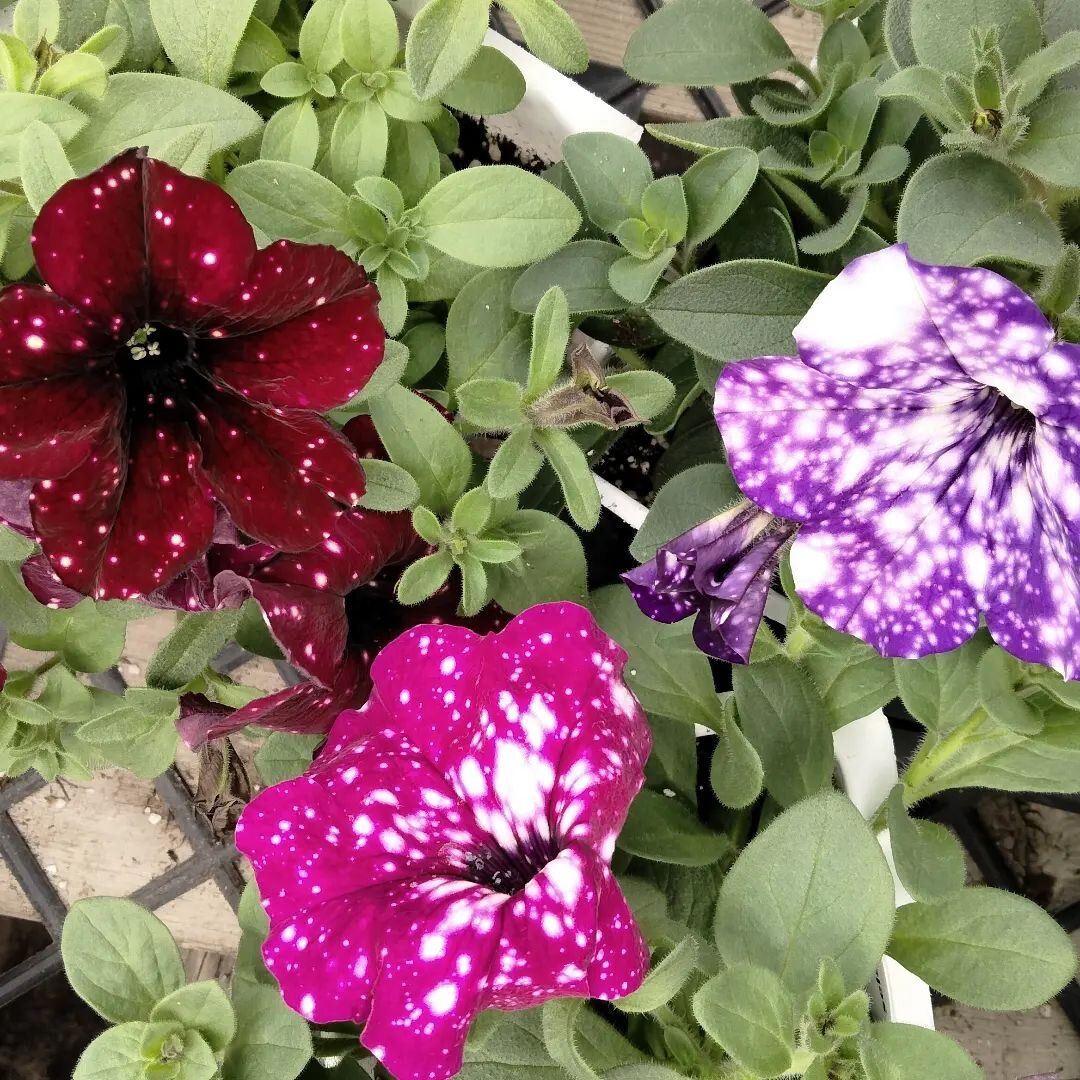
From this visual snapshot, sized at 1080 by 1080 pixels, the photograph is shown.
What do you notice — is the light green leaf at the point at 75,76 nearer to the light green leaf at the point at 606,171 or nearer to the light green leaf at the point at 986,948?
→ the light green leaf at the point at 606,171

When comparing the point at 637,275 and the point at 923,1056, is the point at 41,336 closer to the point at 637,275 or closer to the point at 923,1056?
the point at 637,275

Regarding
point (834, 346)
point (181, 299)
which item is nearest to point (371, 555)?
point (181, 299)

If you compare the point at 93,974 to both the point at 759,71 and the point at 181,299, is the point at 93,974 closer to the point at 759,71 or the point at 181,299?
the point at 181,299

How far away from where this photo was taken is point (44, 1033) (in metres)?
1.01

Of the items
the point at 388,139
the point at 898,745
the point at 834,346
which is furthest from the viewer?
the point at 898,745

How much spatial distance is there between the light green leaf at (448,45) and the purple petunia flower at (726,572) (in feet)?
0.84

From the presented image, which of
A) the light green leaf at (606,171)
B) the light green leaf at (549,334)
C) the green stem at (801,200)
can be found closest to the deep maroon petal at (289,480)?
the light green leaf at (549,334)

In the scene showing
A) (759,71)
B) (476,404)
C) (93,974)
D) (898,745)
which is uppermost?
(759,71)

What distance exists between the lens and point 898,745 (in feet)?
2.87

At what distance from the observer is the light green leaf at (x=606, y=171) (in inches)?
23.9

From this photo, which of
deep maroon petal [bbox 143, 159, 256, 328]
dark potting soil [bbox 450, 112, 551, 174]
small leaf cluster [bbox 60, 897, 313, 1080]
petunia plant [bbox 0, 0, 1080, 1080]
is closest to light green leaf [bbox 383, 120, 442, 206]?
petunia plant [bbox 0, 0, 1080, 1080]

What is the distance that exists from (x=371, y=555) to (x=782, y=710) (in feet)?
0.80

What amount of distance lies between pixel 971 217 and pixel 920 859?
1.03 feet

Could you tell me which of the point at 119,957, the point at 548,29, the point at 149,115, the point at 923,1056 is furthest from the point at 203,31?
the point at 923,1056
